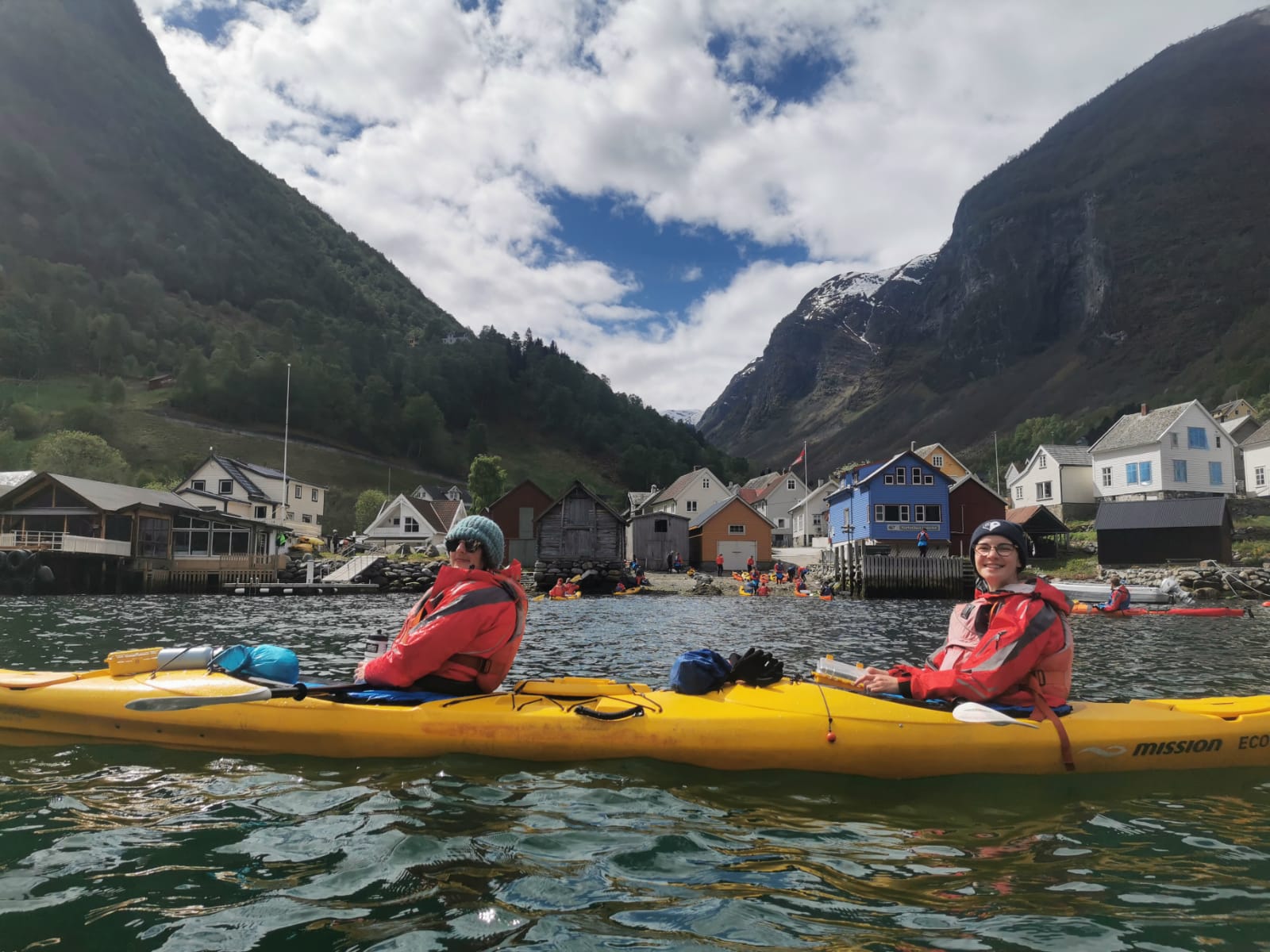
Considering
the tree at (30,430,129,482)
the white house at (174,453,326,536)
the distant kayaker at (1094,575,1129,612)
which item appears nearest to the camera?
the distant kayaker at (1094,575,1129,612)

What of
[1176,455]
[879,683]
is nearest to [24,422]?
[879,683]


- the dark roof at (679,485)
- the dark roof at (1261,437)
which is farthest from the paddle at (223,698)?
the dark roof at (1261,437)

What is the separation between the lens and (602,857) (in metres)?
4.76

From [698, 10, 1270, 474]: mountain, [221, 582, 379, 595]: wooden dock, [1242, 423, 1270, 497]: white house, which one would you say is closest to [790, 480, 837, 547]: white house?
[1242, 423, 1270, 497]: white house

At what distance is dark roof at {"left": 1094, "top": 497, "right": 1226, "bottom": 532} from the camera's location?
1528 inches

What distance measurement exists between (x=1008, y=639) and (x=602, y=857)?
3896mm

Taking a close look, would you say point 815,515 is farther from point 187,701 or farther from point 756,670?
point 187,701

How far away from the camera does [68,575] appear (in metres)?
40.1

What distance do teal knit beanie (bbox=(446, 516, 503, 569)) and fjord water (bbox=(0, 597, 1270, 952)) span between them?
6.08ft

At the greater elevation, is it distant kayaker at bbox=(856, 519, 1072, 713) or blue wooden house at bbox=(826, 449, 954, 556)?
blue wooden house at bbox=(826, 449, 954, 556)

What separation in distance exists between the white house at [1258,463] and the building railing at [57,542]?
74.9 metres

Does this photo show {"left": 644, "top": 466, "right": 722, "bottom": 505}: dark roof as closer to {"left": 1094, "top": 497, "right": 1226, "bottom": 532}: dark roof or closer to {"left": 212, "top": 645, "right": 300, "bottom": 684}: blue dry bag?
{"left": 1094, "top": 497, "right": 1226, "bottom": 532}: dark roof

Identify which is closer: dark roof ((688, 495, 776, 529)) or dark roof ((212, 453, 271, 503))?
dark roof ((688, 495, 776, 529))

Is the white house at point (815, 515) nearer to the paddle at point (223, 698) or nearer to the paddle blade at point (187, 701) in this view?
the paddle at point (223, 698)
